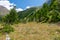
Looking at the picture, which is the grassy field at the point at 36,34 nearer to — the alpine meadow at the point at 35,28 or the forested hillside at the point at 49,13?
the alpine meadow at the point at 35,28

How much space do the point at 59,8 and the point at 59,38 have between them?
21294 millimetres

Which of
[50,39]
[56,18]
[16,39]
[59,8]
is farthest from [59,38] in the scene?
[59,8]

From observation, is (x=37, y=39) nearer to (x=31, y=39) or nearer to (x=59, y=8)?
(x=31, y=39)

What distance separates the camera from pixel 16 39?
9.77m

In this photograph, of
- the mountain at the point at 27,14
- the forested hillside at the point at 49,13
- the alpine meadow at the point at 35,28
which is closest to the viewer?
the alpine meadow at the point at 35,28

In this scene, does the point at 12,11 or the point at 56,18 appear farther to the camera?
the point at 12,11

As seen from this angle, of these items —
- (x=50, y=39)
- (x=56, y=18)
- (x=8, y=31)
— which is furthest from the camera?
(x=56, y=18)

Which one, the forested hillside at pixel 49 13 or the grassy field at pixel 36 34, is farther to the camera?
the forested hillside at pixel 49 13

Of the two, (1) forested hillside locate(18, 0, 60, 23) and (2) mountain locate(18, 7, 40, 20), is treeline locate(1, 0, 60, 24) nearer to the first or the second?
(1) forested hillside locate(18, 0, 60, 23)

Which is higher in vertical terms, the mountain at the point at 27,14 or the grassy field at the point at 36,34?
the mountain at the point at 27,14

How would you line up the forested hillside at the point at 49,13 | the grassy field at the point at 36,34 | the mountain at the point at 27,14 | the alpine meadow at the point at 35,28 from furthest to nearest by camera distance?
the mountain at the point at 27,14 → the forested hillside at the point at 49,13 → the alpine meadow at the point at 35,28 → the grassy field at the point at 36,34

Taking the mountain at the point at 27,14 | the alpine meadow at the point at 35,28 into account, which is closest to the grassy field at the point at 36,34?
the alpine meadow at the point at 35,28

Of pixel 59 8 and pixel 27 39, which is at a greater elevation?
pixel 59 8

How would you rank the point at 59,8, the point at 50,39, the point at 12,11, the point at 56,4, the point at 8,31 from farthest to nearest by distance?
the point at 12,11, the point at 56,4, the point at 59,8, the point at 8,31, the point at 50,39
